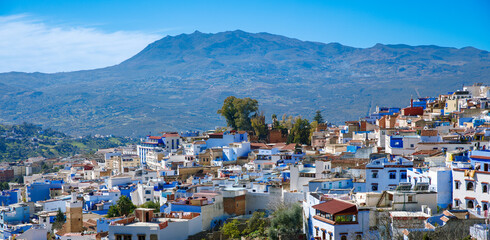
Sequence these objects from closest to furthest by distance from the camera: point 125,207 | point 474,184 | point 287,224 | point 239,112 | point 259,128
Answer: point 474,184 < point 287,224 < point 125,207 < point 259,128 < point 239,112

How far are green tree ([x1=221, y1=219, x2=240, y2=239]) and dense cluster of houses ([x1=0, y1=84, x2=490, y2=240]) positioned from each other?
1055mm

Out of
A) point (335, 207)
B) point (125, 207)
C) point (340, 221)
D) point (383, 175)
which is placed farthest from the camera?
point (125, 207)

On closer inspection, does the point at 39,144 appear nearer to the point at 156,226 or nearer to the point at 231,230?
the point at 231,230

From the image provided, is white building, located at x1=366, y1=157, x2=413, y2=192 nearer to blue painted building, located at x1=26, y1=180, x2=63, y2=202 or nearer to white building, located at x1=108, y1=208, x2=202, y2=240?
white building, located at x1=108, y1=208, x2=202, y2=240

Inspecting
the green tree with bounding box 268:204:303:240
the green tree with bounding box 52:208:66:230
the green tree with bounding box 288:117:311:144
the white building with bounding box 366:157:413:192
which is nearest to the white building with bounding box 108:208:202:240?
the green tree with bounding box 268:204:303:240

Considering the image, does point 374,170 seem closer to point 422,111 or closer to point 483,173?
point 483,173

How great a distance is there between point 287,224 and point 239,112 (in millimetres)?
34839

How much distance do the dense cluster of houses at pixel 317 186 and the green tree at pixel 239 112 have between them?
11.9 feet

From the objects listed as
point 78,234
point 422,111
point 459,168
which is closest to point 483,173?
point 459,168

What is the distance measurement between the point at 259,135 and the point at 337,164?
24107 millimetres

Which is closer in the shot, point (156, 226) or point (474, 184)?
point (474, 184)

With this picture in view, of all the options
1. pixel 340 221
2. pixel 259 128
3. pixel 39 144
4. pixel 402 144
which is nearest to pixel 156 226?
pixel 340 221

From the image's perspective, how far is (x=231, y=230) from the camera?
2553 centimetres

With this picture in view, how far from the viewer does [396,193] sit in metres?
21.4
